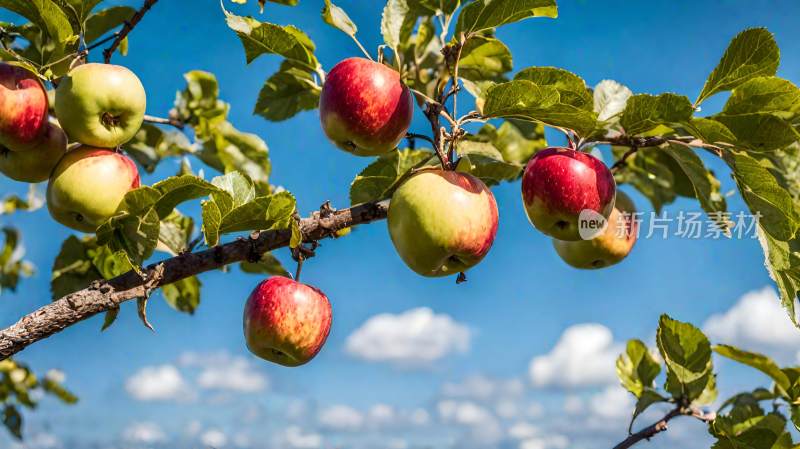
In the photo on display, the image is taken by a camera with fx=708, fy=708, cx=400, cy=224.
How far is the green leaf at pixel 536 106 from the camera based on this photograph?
170cm

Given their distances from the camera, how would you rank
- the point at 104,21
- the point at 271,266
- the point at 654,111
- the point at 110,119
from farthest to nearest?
the point at 271,266, the point at 104,21, the point at 110,119, the point at 654,111

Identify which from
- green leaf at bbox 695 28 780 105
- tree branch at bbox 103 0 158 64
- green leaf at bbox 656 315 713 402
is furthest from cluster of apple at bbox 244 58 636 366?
green leaf at bbox 656 315 713 402

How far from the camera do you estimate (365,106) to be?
2.01 meters

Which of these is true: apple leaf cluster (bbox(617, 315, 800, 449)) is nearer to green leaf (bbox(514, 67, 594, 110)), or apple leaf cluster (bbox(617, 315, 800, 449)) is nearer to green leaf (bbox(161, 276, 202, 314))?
green leaf (bbox(514, 67, 594, 110))

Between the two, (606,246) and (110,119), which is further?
(606,246)

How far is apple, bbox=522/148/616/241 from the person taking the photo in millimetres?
1935

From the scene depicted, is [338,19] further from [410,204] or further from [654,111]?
[654,111]

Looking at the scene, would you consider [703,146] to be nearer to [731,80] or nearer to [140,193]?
[731,80]

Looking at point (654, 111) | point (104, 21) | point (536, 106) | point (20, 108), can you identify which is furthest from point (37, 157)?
point (654, 111)

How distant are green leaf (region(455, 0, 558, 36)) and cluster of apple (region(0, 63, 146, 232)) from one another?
1.00 m

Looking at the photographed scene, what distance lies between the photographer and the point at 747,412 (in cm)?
267

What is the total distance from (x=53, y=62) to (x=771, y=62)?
2.01 metres

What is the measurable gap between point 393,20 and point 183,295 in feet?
4.91

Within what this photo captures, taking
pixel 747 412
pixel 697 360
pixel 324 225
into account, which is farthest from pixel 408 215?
pixel 747 412
